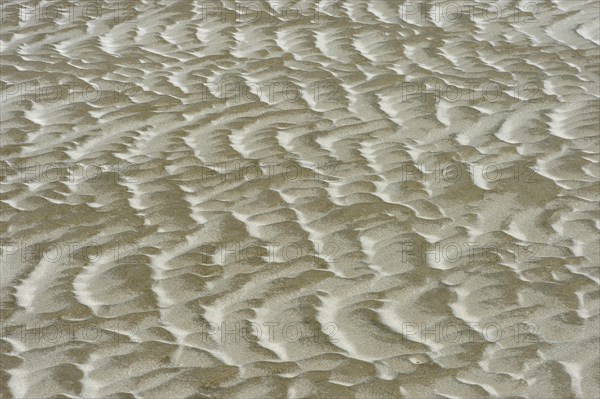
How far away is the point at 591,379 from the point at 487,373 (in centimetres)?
39

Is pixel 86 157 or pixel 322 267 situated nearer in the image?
pixel 322 267

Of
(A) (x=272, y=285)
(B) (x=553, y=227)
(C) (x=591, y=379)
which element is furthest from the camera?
(B) (x=553, y=227)

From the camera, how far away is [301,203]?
516cm

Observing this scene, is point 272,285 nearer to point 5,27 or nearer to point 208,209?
point 208,209

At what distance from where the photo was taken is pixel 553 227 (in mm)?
4891

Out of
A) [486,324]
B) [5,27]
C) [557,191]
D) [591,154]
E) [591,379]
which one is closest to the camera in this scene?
[591,379]

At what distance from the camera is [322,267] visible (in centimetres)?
455

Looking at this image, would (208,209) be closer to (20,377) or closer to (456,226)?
(456,226)

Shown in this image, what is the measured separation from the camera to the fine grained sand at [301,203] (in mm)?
3867

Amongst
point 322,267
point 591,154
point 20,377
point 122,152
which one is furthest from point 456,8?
point 20,377

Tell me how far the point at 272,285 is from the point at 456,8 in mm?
4599

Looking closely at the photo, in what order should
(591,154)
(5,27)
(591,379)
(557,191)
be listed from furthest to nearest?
Result: (5,27) → (591,154) → (557,191) → (591,379)

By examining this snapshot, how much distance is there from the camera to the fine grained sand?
387 cm

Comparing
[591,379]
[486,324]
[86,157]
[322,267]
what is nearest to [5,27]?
[86,157]
